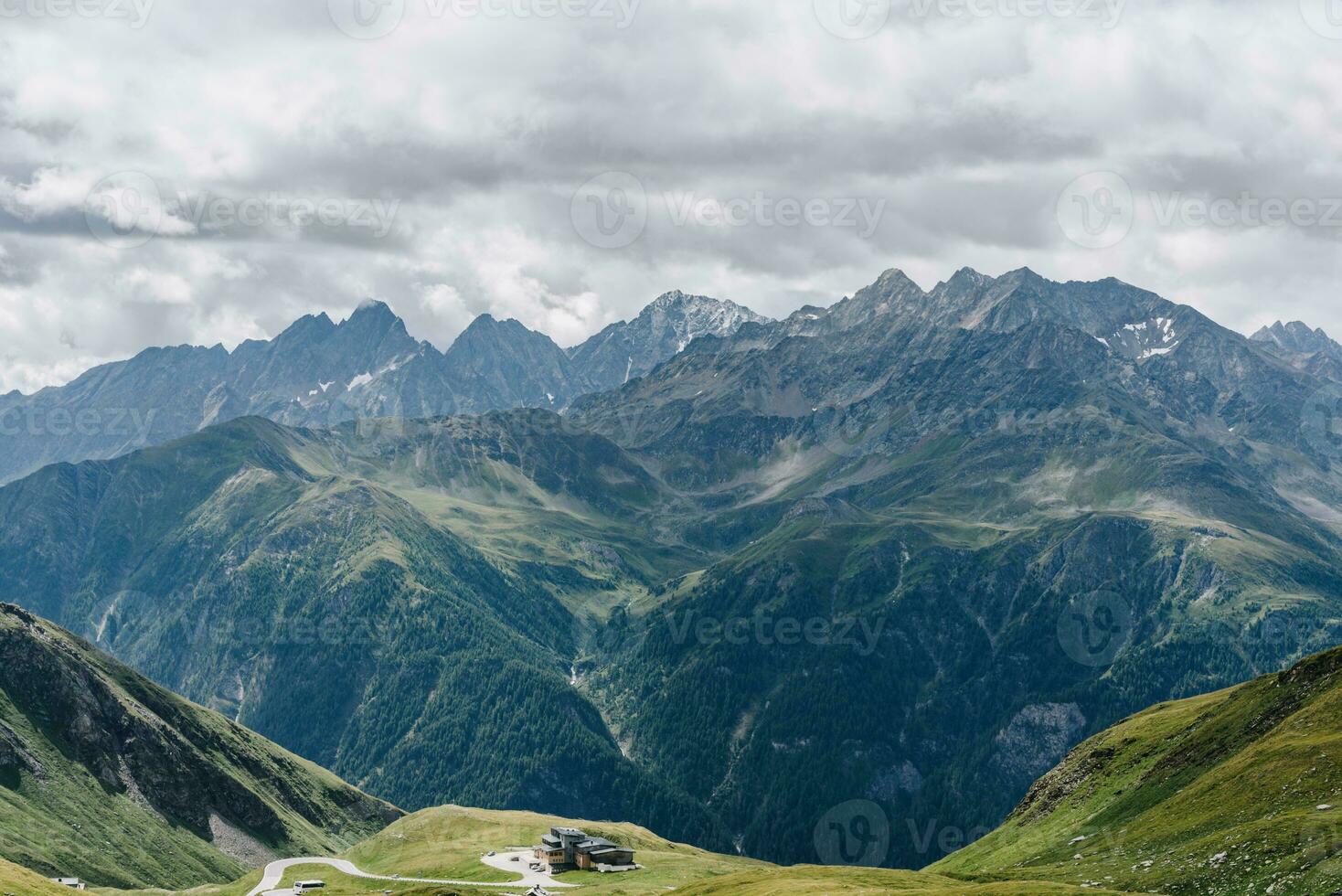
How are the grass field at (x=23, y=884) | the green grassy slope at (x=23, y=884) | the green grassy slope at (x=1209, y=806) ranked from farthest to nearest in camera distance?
the green grassy slope at (x=23, y=884) → the grass field at (x=23, y=884) → the green grassy slope at (x=1209, y=806)

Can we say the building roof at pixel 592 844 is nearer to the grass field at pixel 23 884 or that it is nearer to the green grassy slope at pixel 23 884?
the grass field at pixel 23 884

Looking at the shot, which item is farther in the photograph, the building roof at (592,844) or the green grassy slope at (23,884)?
the building roof at (592,844)

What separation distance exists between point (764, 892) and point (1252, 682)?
88.1 meters

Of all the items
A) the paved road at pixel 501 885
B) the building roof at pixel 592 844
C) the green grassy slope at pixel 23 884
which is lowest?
the paved road at pixel 501 885

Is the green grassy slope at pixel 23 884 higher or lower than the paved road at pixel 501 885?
higher

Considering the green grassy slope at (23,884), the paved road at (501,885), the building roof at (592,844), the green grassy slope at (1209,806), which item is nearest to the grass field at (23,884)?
the green grassy slope at (23,884)

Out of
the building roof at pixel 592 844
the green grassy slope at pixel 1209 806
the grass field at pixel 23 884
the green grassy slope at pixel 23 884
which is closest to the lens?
the green grassy slope at pixel 1209 806

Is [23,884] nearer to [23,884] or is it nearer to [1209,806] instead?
[23,884]

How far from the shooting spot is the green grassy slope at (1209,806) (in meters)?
102

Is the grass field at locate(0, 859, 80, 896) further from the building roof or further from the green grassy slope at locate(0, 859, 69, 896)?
the building roof

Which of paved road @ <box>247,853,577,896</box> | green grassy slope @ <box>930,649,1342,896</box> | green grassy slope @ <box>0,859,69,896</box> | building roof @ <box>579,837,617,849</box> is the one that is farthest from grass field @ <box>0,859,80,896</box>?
green grassy slope @ <box>930,649,1342,896</box>

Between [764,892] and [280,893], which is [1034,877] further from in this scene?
[280,893]

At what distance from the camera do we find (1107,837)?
14912 centimetres

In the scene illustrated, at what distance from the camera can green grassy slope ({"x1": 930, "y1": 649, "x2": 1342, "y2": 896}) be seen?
10219 centimetres
